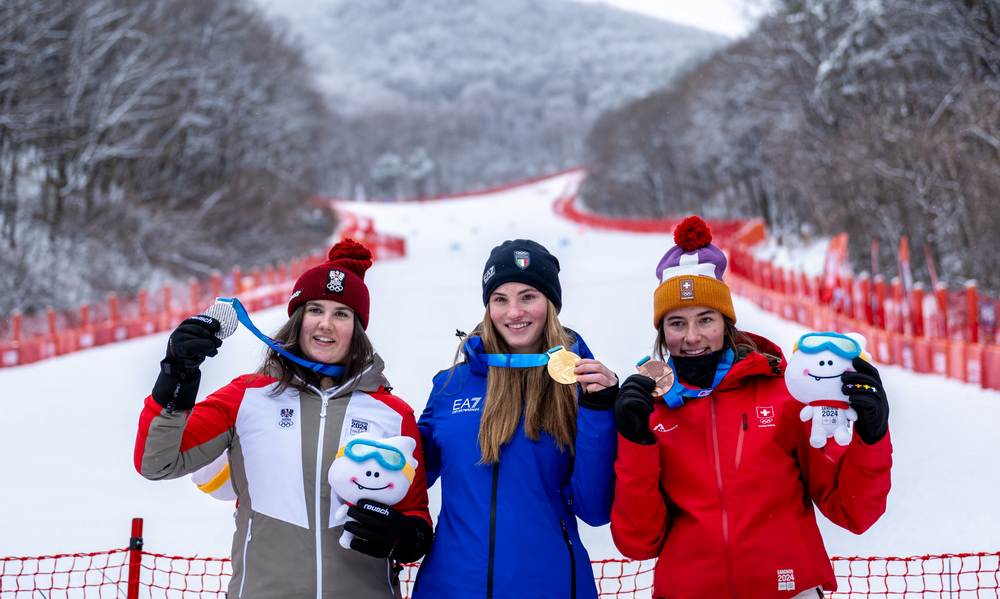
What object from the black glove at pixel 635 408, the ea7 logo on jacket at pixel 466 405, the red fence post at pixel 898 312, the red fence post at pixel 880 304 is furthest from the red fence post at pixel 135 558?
the red fence post at pixel 880 304

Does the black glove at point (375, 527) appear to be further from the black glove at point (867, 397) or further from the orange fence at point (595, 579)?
the orange fence at point (595, 579)

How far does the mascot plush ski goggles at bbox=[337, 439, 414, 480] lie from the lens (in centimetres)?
260

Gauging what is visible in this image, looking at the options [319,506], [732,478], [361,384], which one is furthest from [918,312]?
[319,506]

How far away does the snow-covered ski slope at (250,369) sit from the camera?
617 centimetres

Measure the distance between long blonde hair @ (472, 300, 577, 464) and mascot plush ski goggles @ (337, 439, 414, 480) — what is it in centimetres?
31

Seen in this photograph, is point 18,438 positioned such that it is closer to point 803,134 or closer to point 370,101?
point 803,134

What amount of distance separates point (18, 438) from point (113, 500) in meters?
2.79

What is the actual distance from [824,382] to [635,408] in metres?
0.58

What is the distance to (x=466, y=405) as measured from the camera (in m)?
2.96

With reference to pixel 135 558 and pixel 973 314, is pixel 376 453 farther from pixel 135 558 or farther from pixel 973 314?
pixel 973 314

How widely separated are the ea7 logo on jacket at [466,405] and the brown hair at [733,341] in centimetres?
70

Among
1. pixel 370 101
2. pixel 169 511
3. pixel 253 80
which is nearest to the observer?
pixel 169 511

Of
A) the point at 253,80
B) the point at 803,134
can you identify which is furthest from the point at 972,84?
the point at 253,80

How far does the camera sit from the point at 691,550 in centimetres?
279
